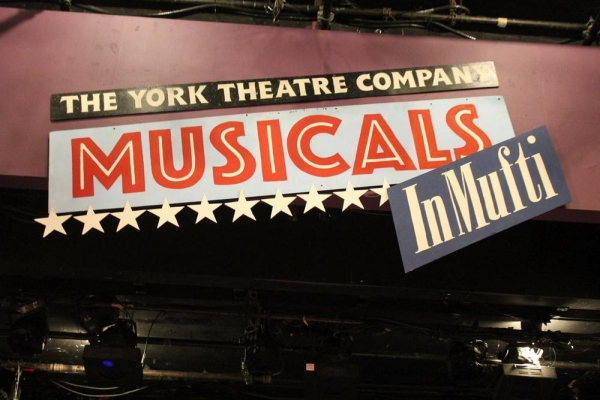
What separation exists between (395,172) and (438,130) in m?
0.32

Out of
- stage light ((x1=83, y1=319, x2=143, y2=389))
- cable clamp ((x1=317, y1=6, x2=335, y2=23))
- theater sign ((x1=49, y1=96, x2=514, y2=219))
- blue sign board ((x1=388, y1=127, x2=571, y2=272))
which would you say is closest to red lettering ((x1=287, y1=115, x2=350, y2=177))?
theater sign ((x1=49, y1=96, x2=514, y2=219))

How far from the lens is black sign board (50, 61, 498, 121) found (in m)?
3.04

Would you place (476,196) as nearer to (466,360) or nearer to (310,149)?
(310,149)

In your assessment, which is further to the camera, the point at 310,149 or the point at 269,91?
the point at 269,91

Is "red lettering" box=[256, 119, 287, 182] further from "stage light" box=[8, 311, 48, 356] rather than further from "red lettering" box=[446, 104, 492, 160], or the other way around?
"stage light" box=[8, 311, 48, 356]

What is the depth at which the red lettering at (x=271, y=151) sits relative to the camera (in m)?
2.88

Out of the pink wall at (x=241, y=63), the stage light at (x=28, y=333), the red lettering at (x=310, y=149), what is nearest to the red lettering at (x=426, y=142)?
the pink wall at (x=241, y=63)

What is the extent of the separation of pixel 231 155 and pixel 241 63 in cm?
54

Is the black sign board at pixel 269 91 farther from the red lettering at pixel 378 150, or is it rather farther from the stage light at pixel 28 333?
the stage light at pixel 28 333

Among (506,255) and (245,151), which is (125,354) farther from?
(506,255)

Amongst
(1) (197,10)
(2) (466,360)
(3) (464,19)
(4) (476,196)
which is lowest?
(2) (466,360)

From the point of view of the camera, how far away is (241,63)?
127 inches

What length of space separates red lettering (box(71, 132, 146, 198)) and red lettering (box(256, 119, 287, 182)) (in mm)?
514

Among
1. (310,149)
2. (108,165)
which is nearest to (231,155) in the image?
(310,149)
